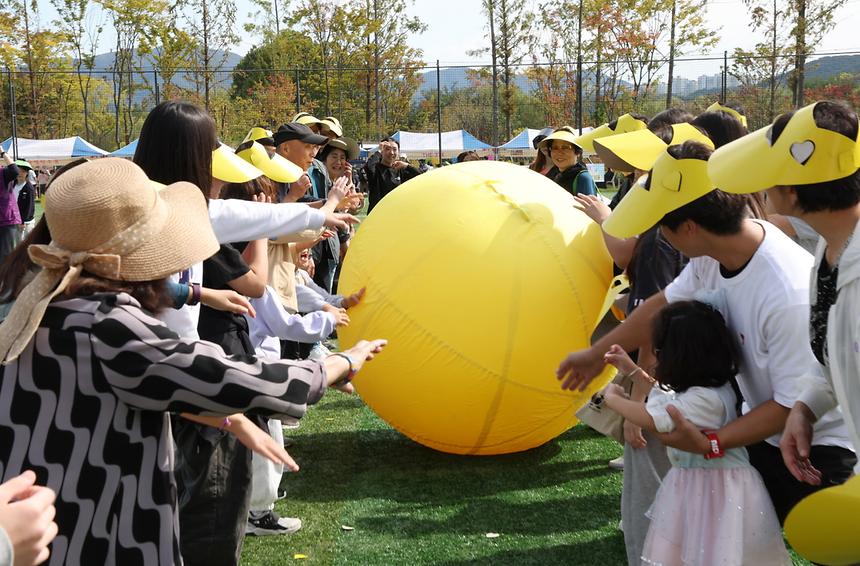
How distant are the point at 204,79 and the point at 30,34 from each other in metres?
11.1

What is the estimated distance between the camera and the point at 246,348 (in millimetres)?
4031

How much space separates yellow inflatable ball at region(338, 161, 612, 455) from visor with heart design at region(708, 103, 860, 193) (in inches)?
82.4

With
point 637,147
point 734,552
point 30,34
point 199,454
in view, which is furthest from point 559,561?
point 30,34

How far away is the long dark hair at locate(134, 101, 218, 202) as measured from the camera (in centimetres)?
338

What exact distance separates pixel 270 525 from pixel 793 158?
338cm

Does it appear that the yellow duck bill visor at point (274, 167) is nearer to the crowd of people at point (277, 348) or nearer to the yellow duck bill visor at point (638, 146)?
the crowd of people at point (277, 348)

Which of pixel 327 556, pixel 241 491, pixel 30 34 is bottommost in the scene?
pixel 327 556

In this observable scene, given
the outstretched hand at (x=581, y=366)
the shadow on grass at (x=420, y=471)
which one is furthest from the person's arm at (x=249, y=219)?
the shadow on grass at (x=420, y=471)

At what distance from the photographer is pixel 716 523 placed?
3035 mm

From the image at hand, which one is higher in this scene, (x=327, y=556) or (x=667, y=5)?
(x=667, y=5)

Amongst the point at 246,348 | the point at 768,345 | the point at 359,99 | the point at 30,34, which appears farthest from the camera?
the point at 30,34

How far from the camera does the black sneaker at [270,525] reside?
4.70 m

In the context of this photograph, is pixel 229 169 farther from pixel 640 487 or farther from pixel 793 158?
pixel 793 158

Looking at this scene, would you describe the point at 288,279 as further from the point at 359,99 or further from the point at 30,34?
the point at 30,34
